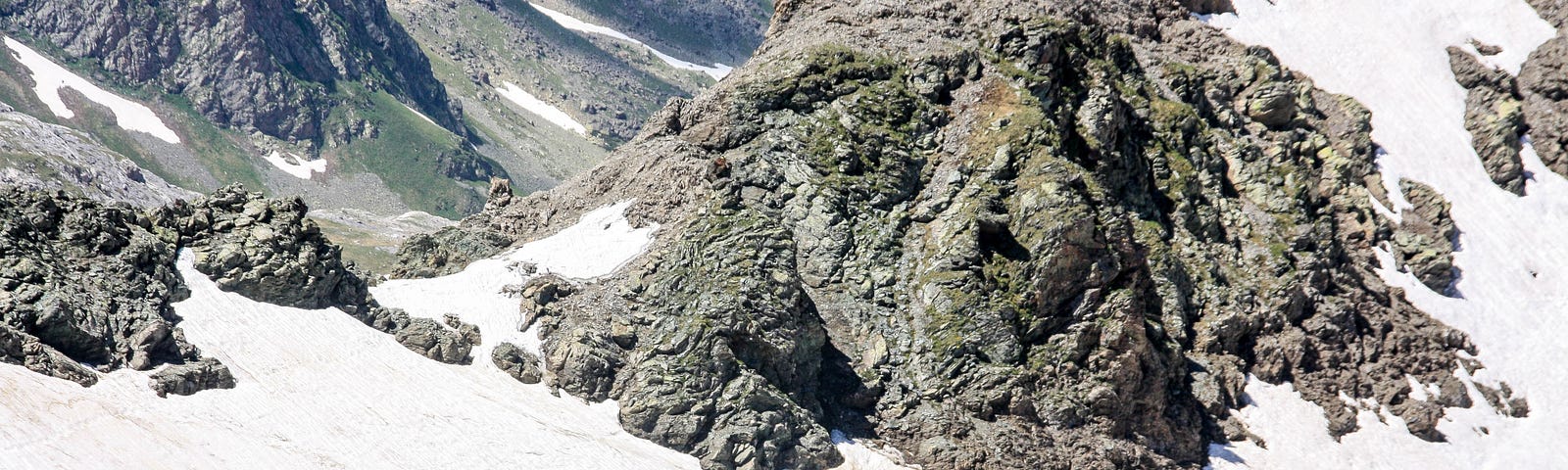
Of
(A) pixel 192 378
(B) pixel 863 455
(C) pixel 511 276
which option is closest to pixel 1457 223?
(B) pixel 863 455

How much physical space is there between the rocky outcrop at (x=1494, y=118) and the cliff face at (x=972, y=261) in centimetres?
645

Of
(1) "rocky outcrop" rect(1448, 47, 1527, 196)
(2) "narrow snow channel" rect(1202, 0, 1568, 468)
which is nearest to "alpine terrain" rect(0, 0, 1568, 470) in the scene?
(2) "narrow snow channel" rect(1202, 0, 1568, 468)

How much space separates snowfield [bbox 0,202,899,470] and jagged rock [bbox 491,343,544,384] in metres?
0.32

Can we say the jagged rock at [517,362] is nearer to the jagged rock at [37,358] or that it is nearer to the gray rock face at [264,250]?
the gray rock face at [264,250]

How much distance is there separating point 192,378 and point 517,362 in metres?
11.2

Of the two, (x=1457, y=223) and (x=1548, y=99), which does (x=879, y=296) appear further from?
(x=1548, y=99)

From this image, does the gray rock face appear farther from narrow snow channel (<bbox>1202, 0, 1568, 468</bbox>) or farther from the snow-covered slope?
narrow snow channel (<bbox>1202, 0, 1568, 468</bbox>)


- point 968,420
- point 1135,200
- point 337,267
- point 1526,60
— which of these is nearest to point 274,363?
point 337,267

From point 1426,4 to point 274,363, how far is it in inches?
2622

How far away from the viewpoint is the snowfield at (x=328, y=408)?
34.8 metres

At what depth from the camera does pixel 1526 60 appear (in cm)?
6888

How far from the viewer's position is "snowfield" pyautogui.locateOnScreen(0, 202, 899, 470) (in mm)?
34750

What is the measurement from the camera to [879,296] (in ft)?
156

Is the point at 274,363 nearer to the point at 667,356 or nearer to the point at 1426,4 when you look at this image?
the point at 667,356
